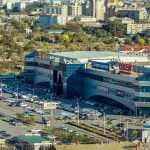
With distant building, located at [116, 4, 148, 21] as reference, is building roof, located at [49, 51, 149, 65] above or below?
above

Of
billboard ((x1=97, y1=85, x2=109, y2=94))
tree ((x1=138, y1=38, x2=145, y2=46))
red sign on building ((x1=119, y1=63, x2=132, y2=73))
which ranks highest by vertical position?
red sign on building ((x1=119, y1=63, x2=132, y2=73))

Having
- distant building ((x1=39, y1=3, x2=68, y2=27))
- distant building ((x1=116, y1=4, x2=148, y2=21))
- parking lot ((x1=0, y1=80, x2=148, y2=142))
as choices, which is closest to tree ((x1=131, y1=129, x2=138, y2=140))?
parking lot ((x1=0, y1=80, x2=148, y2=142))

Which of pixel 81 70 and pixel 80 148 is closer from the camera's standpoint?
pixel 80 148

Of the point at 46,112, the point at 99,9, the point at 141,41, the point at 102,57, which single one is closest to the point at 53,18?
the point at 99,9

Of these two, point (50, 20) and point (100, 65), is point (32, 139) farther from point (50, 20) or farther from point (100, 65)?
point (50, 20)

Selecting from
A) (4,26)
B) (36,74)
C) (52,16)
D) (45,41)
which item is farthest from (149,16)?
(36,74)

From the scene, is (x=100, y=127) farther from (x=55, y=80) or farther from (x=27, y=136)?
(x=55, y=80)

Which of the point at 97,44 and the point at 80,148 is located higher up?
the point at 80,148

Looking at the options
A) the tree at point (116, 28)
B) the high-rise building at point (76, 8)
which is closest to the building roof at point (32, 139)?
the tree at point (116, 28)

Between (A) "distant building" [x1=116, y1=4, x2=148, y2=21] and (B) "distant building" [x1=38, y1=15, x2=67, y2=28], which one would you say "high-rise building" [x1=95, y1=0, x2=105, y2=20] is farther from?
(B) "distant building" [x1=38, y1=15, x2=67, y2=28]
